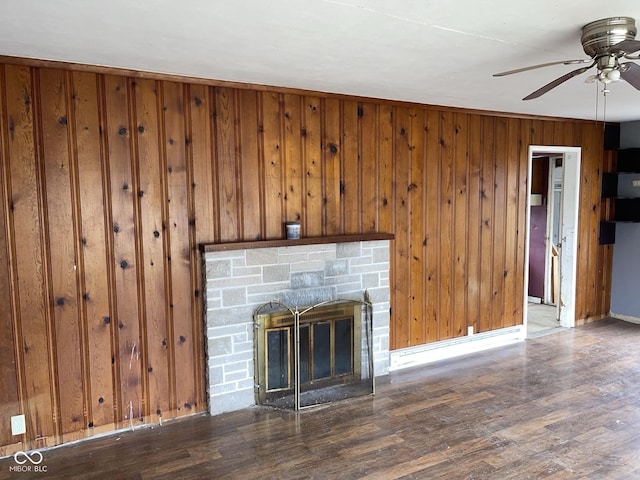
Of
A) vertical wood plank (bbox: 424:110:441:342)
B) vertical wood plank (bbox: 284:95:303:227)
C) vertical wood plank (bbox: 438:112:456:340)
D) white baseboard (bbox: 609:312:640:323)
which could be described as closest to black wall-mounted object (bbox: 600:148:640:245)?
white baseboard (bbox: 609:312:640:323)

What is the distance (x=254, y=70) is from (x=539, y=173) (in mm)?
5223

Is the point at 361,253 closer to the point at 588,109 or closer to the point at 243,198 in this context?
the point at 243,198

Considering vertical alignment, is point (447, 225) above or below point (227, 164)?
below

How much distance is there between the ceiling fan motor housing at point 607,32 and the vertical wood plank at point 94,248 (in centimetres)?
282

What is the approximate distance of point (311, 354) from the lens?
148 inches

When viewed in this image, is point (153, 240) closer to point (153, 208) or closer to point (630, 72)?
point (153, 208)

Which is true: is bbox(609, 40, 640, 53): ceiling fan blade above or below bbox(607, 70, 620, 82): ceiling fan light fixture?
above

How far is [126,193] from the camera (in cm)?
320

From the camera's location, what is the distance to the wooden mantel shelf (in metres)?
3.42

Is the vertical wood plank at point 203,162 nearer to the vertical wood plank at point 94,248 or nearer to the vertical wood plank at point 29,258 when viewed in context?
the vertical wood plank at point 94,248

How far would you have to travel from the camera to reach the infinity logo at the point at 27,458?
2914mm

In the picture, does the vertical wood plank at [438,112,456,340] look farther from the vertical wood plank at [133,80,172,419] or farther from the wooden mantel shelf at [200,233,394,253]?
the vertical wood plank at [133,80,172,419]

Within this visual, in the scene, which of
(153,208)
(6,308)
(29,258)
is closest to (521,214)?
(153,208)

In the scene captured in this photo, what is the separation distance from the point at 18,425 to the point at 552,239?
6.64 m
